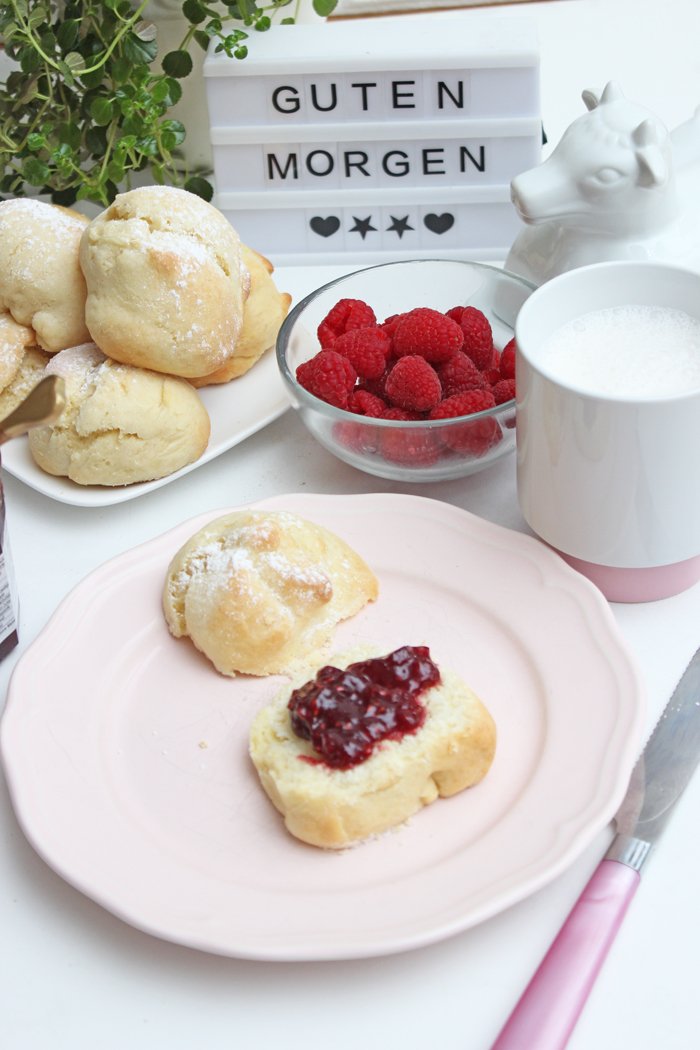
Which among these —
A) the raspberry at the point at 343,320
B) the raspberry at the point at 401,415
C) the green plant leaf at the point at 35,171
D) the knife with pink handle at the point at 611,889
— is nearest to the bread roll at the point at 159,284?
the raspberry at the point at 343,320

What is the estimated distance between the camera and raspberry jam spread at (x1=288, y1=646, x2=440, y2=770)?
2.85 feet

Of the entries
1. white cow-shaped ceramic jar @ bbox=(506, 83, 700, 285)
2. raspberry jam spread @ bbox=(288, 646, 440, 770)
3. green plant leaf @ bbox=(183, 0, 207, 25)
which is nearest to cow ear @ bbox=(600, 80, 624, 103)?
white cow-shaped ceramic jar @ bbox=(506, 83, 700, 285)

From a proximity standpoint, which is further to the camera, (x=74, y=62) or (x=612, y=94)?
(x=74, y=62)

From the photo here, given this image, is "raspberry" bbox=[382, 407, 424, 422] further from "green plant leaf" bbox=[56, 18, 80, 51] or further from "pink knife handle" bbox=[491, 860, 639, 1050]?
"green plant leaf" bbox=[56, 18, 80, 51]

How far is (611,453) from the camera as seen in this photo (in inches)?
37.7

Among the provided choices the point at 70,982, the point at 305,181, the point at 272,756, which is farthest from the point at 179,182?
the point at 70,982

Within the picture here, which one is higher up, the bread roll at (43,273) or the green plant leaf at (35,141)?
the green plant leaf at (35,141)

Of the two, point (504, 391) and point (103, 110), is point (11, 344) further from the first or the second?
point (504, 391)

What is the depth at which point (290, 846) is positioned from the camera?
88cm

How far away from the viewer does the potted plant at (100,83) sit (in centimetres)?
142

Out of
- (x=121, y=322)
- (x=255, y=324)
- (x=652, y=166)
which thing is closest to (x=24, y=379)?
(x=121, y=322)

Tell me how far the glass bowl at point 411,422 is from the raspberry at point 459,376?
6 cm

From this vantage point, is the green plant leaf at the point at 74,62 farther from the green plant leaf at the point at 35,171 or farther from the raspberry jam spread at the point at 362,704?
the raspberry jam spread at the point at 362,704

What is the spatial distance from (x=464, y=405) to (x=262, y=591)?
0.29 m
